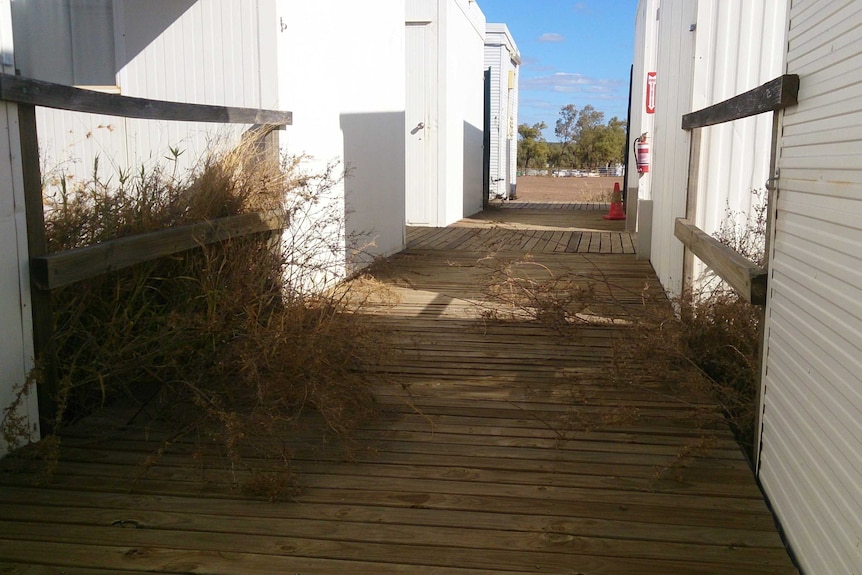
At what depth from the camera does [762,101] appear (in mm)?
2568

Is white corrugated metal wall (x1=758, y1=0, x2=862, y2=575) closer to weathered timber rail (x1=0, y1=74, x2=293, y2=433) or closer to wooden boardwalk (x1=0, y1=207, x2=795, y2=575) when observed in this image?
wooden boardwalk (x1=0, y1=207, x2=795, y2=575)

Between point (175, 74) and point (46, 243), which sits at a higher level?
point (175, 74)

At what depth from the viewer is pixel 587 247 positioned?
29.3 ft

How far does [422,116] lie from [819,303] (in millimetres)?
8830

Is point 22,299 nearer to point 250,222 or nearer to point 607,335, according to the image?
point 250,222

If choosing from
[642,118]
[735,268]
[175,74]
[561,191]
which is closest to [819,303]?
[735,268]

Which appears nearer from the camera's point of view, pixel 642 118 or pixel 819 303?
pixel 819 303

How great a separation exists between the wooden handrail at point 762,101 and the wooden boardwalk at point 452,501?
1.13m

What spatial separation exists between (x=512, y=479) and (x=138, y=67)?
4011 millimetres

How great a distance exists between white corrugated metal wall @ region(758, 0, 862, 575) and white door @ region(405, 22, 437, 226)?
8.30 m

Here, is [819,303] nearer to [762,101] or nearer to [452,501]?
[762,101]

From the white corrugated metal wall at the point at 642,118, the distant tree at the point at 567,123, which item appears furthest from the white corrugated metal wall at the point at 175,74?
the distant tree at the point at 567,123

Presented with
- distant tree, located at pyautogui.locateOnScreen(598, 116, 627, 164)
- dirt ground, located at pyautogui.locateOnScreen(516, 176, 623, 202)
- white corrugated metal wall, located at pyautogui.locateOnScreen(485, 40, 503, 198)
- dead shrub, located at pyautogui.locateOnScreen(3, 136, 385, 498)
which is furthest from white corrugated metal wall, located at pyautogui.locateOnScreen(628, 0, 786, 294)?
distant tree, located at pyautogui.locateOnScreen(598, 116, 627, 164)

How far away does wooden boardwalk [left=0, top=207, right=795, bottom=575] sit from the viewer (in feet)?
7.11
